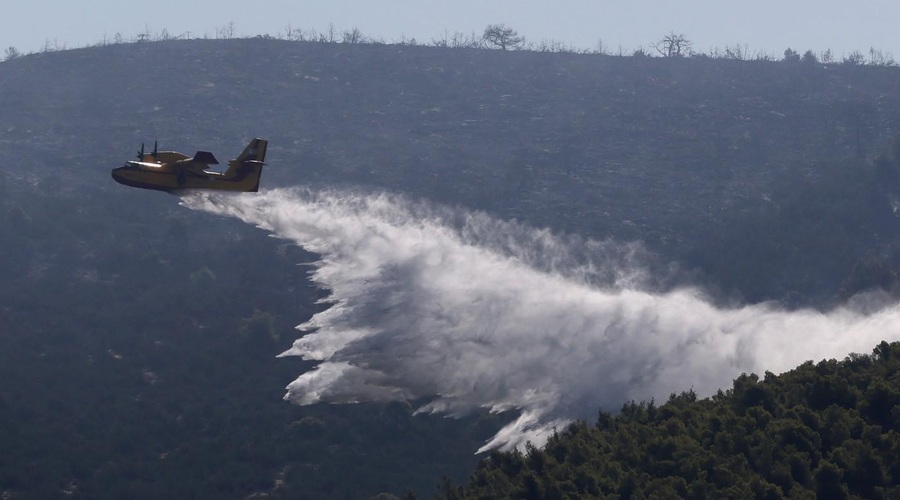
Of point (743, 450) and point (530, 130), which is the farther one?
point (530, 130)

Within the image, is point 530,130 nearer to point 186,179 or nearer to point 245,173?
point 245,173

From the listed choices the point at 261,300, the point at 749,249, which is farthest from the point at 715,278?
the point at 261,300

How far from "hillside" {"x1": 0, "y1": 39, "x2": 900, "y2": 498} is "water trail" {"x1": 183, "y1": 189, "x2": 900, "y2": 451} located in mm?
10828

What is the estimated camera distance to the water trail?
92.9m

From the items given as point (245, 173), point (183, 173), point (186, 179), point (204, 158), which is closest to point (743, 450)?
point (245, 173)

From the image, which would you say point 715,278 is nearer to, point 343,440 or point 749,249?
point 749,249

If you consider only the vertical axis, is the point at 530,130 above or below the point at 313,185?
above

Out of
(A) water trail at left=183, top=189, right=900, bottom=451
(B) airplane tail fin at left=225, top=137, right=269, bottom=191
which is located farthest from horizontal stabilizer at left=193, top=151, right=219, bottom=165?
(A) water trail at left=183, top=189, right=900, bottom=451

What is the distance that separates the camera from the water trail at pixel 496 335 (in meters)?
92.9

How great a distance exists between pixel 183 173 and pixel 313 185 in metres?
65.7

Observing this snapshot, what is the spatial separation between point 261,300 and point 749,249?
1860 inches

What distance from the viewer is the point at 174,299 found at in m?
132

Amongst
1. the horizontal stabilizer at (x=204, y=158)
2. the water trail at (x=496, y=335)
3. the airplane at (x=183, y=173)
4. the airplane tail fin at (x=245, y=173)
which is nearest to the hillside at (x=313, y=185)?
the water trail at (x=496, y=335)

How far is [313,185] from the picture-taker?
14875 centimetres
